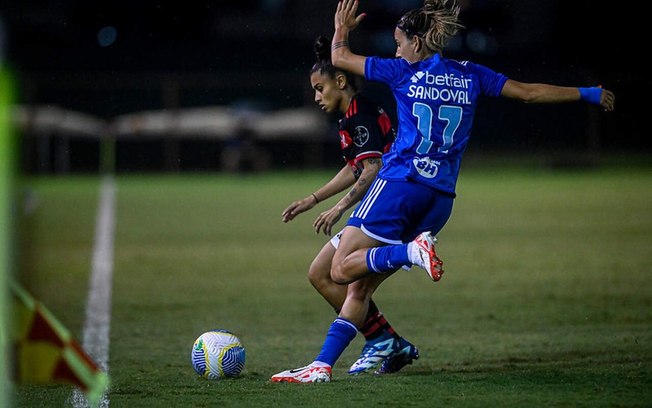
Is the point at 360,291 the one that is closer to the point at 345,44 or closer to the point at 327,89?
the point at 327,89

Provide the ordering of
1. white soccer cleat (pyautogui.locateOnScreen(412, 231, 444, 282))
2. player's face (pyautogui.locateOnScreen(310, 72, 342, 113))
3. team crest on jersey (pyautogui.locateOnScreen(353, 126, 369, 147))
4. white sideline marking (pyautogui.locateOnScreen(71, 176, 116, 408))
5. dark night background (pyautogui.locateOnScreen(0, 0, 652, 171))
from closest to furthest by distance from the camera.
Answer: white soccer cleat (pyautogui.locateOnScreen(412, 231, 444, 282))
team crest on jersey (pyautogui.locateOnScreen(353, 126, 369, 147))
player's face (pyautogui.locateOnScreen(310, 72, 342, 113))
white sideline marking (pyautogui.locateOnScreen(71, 176, 116, 408))
dark night background (pyautogui.locateOnScreen(0, 0, 652, 171))

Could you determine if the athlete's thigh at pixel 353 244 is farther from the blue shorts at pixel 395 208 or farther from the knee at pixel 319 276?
the knee at pixel 319 276

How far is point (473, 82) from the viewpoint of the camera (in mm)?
6418

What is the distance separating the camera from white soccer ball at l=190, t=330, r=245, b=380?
6.59m

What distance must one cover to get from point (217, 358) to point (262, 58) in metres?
32.2

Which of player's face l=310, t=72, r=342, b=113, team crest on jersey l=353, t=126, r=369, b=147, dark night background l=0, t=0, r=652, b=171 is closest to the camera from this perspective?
team crest on jersey l=353, t=126, r=369, b=147

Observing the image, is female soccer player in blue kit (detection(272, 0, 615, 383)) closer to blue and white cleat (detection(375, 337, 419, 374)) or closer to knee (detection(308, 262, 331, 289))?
knee (detection(308, 262, 331, 289))

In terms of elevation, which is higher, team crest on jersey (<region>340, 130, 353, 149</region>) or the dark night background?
team crest on jersey (<region>340, 130, 353, 149</region>)

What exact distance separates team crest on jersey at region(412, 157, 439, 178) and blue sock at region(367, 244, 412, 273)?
476mm

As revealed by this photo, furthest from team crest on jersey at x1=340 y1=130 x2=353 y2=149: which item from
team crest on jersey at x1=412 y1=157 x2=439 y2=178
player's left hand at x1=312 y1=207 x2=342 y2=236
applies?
team crest on jersey at x1=412 y1=157 x2=439 y2=178

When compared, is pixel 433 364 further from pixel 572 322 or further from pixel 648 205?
pixel 648 205

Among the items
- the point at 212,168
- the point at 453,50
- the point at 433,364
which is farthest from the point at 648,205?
the point at 212,168

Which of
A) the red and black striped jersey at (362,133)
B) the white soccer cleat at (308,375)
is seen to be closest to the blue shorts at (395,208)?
the red and black striped jersey at (362,133)

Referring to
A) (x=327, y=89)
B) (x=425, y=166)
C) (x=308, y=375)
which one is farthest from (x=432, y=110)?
(x=308, y=375)
